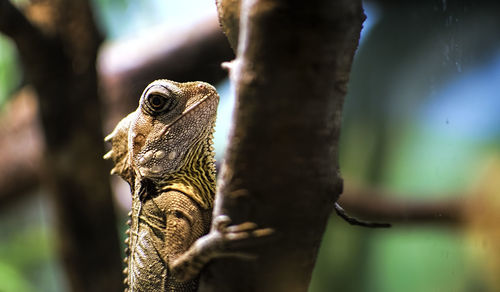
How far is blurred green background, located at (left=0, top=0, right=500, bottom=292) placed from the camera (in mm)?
3260

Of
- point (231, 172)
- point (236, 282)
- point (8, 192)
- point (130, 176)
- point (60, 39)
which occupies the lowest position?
point (8, 192)

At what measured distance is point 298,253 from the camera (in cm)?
A: 113

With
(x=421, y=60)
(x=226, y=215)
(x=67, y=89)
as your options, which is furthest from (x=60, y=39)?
(x=226, y=215)

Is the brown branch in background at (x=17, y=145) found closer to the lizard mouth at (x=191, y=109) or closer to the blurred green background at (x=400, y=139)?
the blurred green background at (x=400, y=139)

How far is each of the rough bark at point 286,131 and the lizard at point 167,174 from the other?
50cm

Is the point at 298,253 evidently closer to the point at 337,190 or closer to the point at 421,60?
the point at 337,190

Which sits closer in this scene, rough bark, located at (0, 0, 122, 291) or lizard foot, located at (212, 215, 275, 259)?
lizard foot, located at (212, 215, 275, 259)

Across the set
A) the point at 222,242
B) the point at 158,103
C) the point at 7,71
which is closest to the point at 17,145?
the point at 7,71

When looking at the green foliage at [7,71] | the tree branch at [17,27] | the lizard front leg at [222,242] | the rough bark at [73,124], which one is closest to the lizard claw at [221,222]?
Result: the lizard front leg at [222,242]

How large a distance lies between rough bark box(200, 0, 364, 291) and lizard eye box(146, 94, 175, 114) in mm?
539

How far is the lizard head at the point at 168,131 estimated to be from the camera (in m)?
1.68

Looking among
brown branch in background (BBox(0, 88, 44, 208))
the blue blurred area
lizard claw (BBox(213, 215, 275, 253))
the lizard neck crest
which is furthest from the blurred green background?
lizard claw (BBox(213, 215, 275, 253))

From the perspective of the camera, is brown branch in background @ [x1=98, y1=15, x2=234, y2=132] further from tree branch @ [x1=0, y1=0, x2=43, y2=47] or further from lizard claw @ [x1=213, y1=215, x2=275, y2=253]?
lizard claw @ [x1=213, y1=215, x2=275, y2=253]

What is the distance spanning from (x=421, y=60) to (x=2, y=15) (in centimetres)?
294
